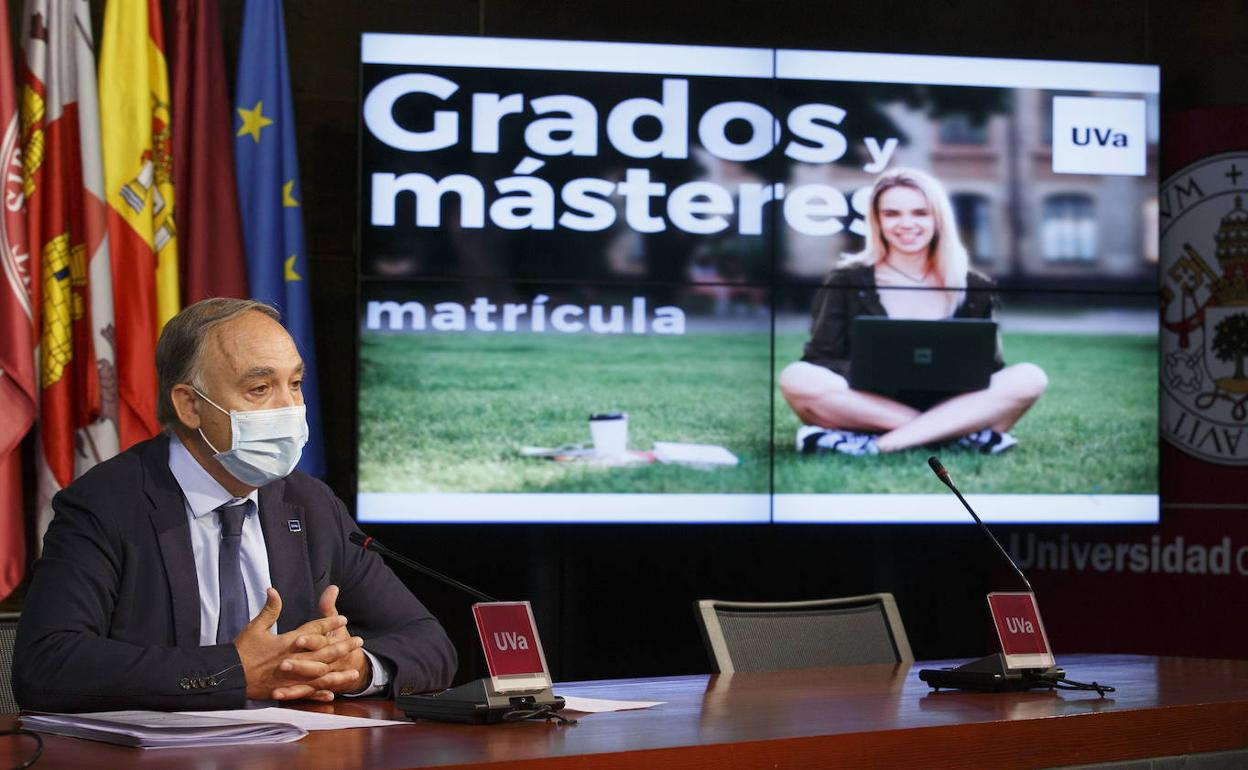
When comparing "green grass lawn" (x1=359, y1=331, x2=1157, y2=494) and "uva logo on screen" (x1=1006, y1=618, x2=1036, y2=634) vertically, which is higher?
"green grass lawn" (x1=359, y1=331, x2=1157, y2=494)

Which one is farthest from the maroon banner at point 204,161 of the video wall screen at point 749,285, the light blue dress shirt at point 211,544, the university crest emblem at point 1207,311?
the university crest emblem at point 1207,311

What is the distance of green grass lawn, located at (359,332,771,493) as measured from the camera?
4.39 metres

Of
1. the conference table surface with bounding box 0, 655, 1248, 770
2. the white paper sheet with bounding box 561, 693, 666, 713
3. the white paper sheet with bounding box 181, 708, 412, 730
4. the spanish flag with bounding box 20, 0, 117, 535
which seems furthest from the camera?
the spanish flag with bounding box 20, 0, 117, 535

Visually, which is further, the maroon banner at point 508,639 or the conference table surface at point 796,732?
the maroon banner at point 508,639

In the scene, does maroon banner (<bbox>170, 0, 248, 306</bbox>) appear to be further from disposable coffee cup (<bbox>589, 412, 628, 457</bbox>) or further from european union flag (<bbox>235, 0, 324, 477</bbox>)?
disposable coffee cup (<bbox>589, 412, 628, 457</bbox>)

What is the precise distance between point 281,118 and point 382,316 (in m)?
0.65

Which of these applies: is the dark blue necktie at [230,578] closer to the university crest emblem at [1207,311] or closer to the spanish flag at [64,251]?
the spanish flag at [64,251]

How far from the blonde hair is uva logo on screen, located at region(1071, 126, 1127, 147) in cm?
47

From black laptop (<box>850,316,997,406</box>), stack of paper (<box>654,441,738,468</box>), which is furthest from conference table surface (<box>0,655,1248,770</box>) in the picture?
black laptop (<box>850,316,997,406</box>)

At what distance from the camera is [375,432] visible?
4.38 metres

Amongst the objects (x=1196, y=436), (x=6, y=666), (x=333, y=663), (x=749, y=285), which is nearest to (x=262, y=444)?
(x=333, y=663)

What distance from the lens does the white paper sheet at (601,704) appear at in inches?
80.9

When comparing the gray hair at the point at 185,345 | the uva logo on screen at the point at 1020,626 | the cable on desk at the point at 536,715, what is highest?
the gray hair at the point at 185,345

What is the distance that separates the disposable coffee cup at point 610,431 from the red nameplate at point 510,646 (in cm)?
246
